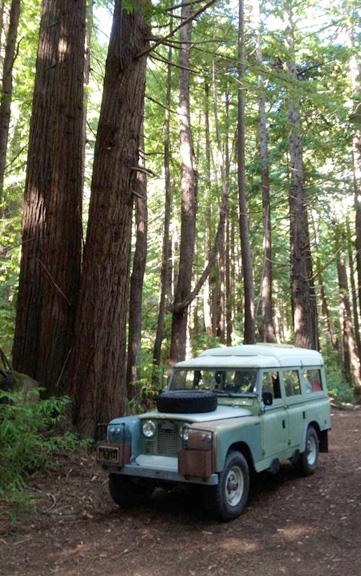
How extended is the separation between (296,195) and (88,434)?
13371 mm

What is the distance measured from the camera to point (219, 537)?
205 inches

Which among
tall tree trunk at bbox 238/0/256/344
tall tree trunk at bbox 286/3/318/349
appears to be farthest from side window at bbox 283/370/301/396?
tall tree trunk at bbox 286/3/318/349

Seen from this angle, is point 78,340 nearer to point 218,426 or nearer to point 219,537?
point 218,426

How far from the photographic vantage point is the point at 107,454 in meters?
6.00

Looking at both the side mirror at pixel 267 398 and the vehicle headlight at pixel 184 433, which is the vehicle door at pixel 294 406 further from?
the vehicle headlight at pixel 184 433

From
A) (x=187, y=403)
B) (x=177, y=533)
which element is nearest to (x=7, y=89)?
(x=187, y=403)

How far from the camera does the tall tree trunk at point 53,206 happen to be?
902cm

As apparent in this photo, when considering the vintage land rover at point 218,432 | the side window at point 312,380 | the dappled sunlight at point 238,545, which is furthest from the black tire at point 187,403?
the side window at point 312,380

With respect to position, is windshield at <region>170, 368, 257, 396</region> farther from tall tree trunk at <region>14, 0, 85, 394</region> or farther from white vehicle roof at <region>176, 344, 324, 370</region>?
tall tree trunk at <region>14, 0, 85, 394</region>

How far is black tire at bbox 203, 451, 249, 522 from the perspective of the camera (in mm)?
5539

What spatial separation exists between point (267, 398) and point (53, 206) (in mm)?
5499

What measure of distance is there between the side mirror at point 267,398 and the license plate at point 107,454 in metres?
2.12

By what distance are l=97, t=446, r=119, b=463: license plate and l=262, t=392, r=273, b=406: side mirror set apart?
6.96 ft

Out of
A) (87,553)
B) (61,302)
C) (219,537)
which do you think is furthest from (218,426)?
(61,302)
